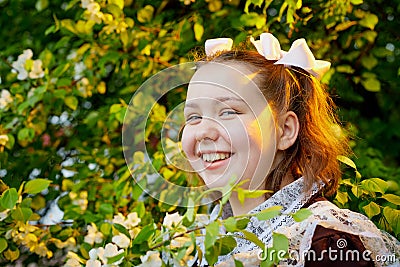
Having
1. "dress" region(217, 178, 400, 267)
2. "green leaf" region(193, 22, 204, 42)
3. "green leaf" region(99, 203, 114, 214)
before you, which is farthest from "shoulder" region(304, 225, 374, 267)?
"green leaf" region(193, 22, 204, 42)

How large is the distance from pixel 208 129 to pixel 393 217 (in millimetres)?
356

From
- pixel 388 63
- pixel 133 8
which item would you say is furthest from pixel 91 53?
pixel 388 63

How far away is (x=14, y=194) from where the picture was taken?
4.21ft

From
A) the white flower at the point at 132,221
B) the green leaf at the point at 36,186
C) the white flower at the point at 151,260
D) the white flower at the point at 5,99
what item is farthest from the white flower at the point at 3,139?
the white flower at the point at 151,260

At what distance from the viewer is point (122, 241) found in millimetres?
A: 1317

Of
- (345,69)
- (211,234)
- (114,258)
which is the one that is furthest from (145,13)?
(211,234)

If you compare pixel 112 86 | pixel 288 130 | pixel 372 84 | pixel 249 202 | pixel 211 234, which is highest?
pixel 211 234

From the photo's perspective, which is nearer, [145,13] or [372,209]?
[372,209]

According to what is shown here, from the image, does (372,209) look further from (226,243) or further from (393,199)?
(226,243)

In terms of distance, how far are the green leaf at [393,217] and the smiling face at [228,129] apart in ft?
0.73

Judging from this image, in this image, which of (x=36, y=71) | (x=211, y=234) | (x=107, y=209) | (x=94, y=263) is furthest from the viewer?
(x=36, y=71)

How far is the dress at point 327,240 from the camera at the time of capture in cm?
115

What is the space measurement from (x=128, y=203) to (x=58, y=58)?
0.51m

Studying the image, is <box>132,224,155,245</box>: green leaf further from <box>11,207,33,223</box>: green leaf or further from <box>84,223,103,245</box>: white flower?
<box>84,223,103,245</box>: white flower
